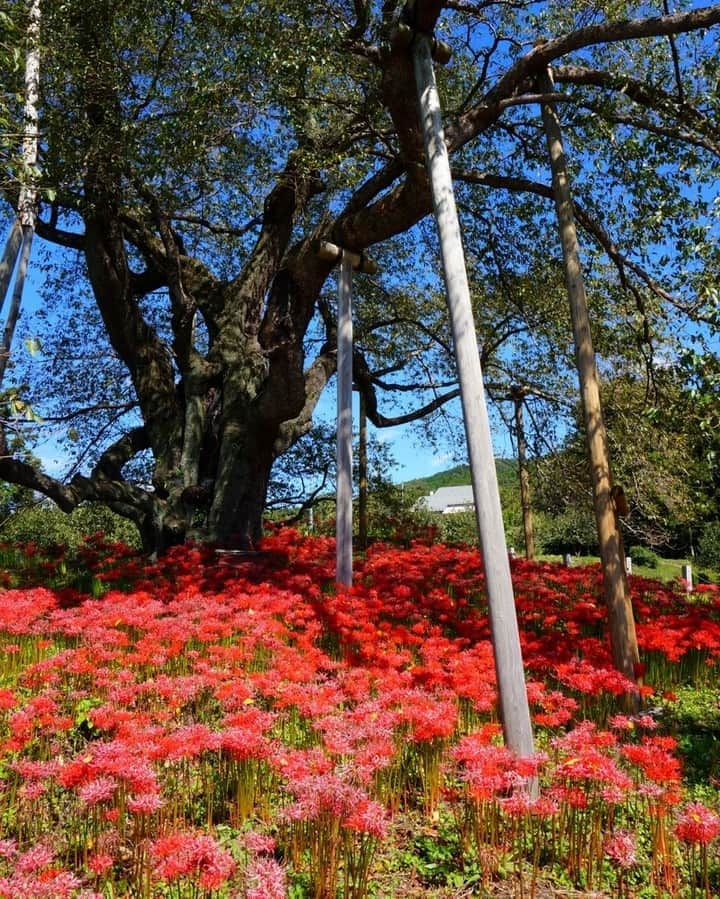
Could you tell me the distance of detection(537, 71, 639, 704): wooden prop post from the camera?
489 centimetres

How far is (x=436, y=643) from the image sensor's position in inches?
199

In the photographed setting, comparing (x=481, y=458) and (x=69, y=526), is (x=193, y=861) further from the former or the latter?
(x=69, y=526)

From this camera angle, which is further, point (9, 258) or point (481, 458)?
point (9, 258)

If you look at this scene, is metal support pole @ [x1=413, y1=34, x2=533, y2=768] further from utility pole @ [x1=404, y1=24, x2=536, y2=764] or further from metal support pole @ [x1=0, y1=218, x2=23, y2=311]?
metal support pole @ [x1=0, y1=218, x2=23, y2=311]

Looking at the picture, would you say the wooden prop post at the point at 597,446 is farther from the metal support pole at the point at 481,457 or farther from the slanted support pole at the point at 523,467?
the slanted support pole at the point at 523,467

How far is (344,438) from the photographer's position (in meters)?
7.54

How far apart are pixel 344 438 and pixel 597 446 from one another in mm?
3151

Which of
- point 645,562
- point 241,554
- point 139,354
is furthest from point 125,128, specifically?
point 645,562

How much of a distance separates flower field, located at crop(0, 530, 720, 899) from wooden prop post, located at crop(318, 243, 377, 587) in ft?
4.76

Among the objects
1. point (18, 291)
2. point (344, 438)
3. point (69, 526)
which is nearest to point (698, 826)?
point (344, 438)

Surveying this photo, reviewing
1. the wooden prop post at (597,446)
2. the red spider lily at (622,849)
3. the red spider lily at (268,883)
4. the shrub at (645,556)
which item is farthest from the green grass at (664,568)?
the red spider lily at (268,883)

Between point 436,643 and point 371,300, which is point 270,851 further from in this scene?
point 371,300

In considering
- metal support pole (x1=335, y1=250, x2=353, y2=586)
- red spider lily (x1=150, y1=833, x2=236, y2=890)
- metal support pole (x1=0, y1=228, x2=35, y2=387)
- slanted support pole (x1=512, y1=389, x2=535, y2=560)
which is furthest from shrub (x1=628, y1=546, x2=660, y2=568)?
red spider lily (x1=150, y1=833, x2=236, y2=890)

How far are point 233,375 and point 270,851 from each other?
858 cm
